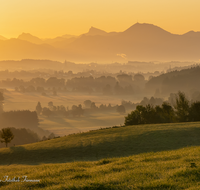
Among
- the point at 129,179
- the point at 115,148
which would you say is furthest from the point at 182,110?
the point at 129,179

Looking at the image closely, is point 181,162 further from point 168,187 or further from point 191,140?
point 191,140

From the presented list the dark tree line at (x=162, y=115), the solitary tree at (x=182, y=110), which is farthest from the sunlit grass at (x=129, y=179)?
the solitary tree at (x=182, y=110)

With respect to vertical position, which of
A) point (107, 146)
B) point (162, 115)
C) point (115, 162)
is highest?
point (162, 115)

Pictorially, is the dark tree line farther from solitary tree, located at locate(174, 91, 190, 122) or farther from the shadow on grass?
the shadow on grass

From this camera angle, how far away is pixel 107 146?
136 ft

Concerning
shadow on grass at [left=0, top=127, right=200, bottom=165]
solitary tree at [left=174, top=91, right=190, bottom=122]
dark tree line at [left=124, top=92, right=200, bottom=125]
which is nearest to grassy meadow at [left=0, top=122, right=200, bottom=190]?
shadow on grass at [left=0, top=127, right=200, bottom=165]

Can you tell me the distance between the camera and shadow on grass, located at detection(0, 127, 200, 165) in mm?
36844

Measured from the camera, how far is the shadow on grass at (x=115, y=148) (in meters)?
36.8

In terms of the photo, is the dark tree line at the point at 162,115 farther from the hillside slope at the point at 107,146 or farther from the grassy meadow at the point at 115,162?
the grassy meadow at the point at 115,162

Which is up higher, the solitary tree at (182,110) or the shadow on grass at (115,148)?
the solitary tree at (182,110)

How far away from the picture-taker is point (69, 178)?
14.3 meters

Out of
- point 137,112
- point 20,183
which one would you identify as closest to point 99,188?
point 20,183

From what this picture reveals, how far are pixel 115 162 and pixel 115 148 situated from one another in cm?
2184

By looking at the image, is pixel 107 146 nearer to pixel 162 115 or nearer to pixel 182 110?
pixel 162 115
